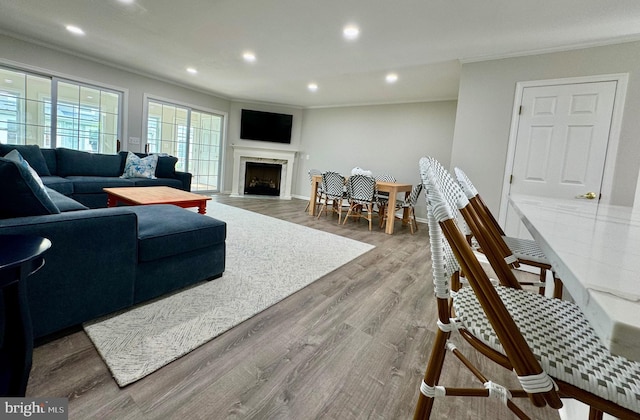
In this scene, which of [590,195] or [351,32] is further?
[351,32]

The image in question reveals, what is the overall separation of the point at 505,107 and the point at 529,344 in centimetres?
331

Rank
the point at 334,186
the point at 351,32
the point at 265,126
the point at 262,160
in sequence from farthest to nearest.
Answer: the point at 262,160 → the point at 265,126 → the point at 334,186 → the point at 351,32

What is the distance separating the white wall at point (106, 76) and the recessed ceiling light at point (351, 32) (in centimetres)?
427

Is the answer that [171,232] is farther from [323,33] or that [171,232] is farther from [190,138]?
[190,138]

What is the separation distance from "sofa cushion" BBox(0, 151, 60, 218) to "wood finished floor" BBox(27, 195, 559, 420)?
2.11 feet

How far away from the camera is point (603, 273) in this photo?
0.47m

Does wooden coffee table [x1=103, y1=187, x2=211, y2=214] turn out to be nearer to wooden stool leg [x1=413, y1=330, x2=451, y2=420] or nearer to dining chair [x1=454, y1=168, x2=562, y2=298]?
dining chair [x1=454, y1=168, x2=562, y2=298]

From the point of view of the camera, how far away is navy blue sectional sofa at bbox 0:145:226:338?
1303mm

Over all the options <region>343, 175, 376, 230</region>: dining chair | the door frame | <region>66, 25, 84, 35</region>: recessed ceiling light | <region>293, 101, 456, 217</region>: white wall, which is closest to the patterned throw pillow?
<region>66, 25, 84, 35</region>: recessed ceiling light

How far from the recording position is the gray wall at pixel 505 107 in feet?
8.87

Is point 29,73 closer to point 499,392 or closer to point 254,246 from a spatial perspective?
point 254,246

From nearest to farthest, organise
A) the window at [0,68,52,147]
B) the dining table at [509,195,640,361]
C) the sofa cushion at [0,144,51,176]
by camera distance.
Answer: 1. the dining table at [509,195,640,361]
2. the sofa cushion at [0,144,51,176]
3. the window at [0,68,52,147]

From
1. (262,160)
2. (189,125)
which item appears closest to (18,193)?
(189,125)

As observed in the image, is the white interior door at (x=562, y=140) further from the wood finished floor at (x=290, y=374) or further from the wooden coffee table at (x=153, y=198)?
the wooden coffee table at (x=153, y=198)
